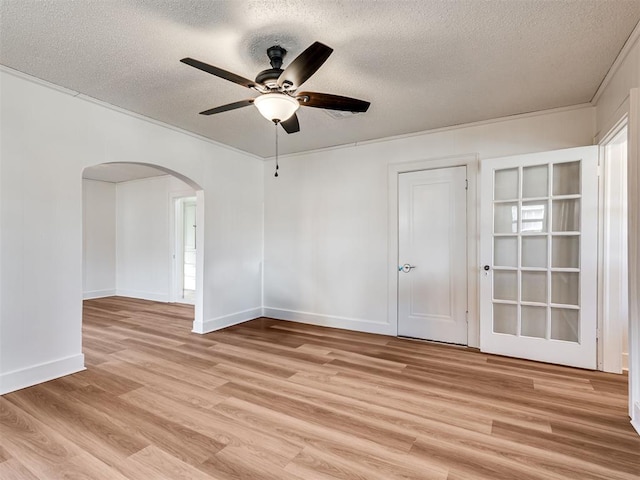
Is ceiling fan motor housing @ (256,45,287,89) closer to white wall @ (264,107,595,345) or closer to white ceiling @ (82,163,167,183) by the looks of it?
white wall @ (264,107,595,345)

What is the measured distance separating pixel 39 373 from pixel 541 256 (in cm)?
476

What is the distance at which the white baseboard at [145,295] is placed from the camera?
6.48 meters

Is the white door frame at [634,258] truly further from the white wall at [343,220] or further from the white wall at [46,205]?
the white wall at [46,205]

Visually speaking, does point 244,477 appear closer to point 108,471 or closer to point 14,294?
point 108,471

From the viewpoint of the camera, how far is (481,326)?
3543 mm

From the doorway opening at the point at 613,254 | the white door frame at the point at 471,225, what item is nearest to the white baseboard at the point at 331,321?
the white door frame at the point at 471,225

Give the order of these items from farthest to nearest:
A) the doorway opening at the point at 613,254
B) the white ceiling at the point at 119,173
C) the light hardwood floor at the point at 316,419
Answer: the white ceiling at the point at 119,173 → the doorway opening at the point at 613,254 → the light hardwood floor at the point at 316,419

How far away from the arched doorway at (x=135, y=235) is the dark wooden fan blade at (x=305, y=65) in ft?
15.2

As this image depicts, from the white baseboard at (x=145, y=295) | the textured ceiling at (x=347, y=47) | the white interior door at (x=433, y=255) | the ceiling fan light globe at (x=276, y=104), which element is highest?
the textured ceiling at (x=347, y=47)

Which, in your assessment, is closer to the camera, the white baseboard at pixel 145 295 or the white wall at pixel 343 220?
the white wall at pixel 343 220

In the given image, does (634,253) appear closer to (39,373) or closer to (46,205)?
(46,205)

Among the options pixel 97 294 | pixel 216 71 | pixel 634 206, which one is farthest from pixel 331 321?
pixel 97 294

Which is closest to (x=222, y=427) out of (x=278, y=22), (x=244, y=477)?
(x=244, y=477)

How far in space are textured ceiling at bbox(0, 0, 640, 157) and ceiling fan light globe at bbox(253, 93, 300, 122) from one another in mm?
396
